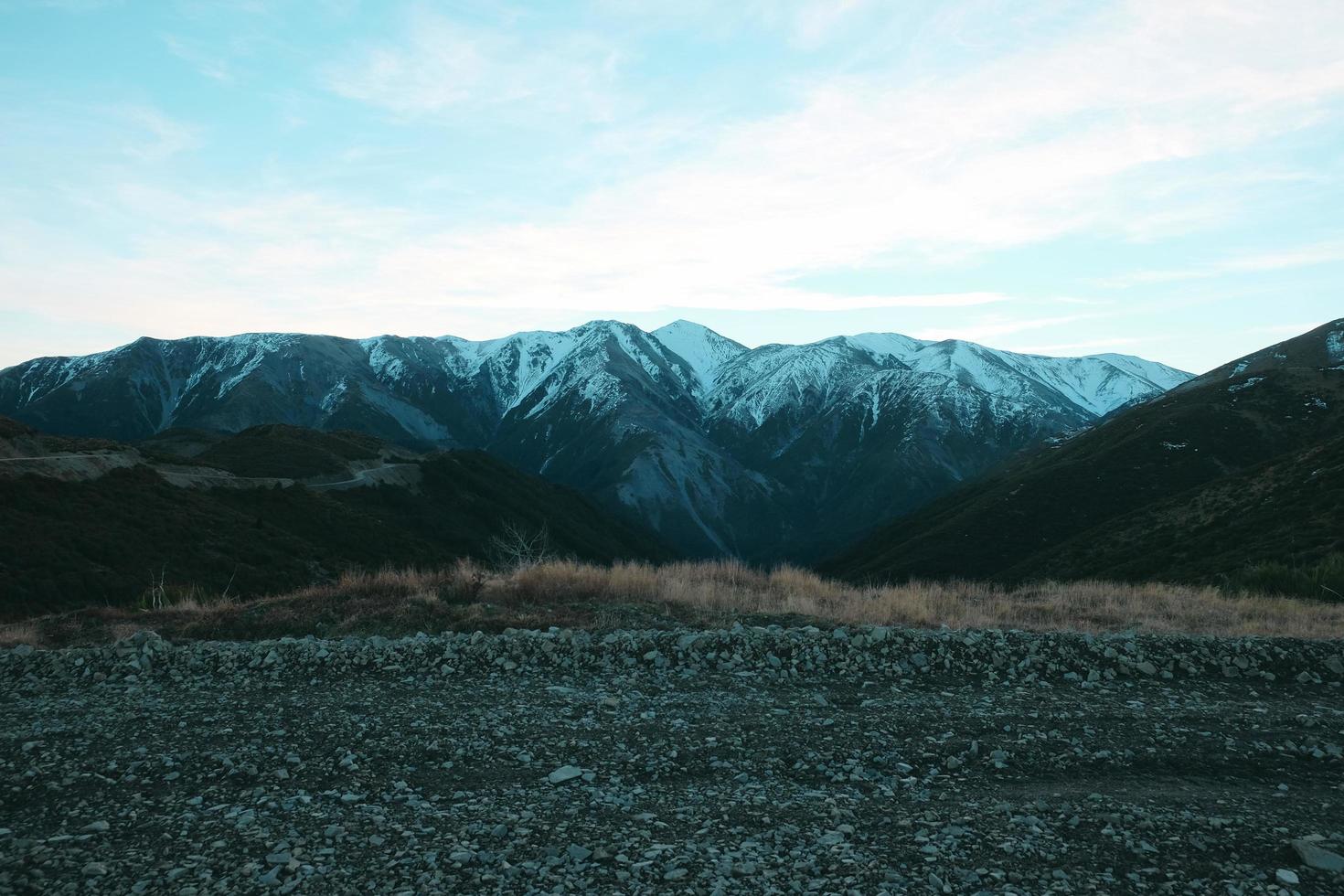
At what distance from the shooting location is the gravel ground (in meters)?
5.05

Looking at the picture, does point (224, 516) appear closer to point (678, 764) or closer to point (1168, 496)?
point (678, 764)

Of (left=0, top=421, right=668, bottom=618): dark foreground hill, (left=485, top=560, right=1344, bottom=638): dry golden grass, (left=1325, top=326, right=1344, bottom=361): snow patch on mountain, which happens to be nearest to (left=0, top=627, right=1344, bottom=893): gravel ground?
(left=485, top=560, right=1344, bottom=638): dry golden grass

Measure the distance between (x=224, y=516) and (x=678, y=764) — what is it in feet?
194

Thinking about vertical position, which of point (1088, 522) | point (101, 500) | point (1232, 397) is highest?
point (1232, 397)

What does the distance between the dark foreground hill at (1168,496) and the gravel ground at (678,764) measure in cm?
2835

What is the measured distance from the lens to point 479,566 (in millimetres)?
16766

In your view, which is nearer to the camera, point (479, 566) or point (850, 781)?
point (850, 781)

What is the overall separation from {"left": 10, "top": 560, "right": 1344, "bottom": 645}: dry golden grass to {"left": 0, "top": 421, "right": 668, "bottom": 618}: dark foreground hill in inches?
155

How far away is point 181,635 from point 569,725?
26.0 feet

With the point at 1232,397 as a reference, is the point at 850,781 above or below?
below

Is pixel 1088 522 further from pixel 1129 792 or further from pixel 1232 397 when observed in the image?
pixel 1129 792

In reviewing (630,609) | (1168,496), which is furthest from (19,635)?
(1168,496)

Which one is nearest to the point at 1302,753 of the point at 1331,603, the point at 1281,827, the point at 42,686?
the point at 1281,827

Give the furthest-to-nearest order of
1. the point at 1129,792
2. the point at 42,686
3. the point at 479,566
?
the point at 479,566, the point at 42,686, the point at 1129,792
